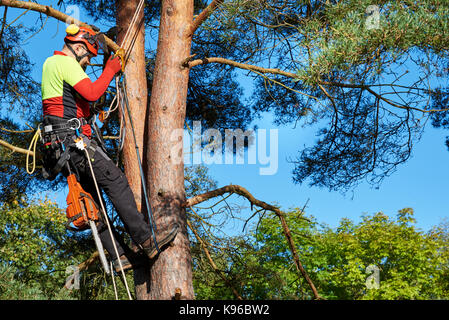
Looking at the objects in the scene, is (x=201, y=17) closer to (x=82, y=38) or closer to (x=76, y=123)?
(x=82, y=38)

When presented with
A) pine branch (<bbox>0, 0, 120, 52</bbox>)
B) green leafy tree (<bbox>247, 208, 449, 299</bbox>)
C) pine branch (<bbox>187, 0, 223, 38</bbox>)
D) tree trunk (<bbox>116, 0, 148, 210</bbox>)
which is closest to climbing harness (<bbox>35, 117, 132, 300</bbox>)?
tree trunk (<bbox>116, 0, 148, 210</bbox>)

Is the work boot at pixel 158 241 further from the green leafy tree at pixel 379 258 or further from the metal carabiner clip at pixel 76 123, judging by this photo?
the green leafy tree at pixel 379 258

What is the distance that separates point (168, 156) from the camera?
4.50m

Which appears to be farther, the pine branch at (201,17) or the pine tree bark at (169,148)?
the pine branch at (201,17)

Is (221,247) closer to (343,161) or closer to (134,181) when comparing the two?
(134,181)

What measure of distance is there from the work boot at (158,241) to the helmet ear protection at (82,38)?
1687mm

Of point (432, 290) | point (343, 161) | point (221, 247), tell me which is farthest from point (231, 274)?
point (432, 290)

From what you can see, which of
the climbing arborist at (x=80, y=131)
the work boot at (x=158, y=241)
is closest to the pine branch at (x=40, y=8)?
the climbing arborist at (x=80, y=131)

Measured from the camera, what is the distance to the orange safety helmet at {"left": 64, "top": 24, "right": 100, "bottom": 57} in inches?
154

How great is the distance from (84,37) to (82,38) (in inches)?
1.2

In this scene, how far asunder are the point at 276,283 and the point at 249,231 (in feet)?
2.78

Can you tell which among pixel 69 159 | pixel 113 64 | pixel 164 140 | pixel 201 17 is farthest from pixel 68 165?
pixel 201 17

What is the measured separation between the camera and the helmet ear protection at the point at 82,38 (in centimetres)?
391

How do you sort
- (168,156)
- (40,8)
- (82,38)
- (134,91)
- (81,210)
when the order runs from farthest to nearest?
1. (134,91)
2. (40,8)
3. (168,156)
4. (82,38)
5. (81,210)
